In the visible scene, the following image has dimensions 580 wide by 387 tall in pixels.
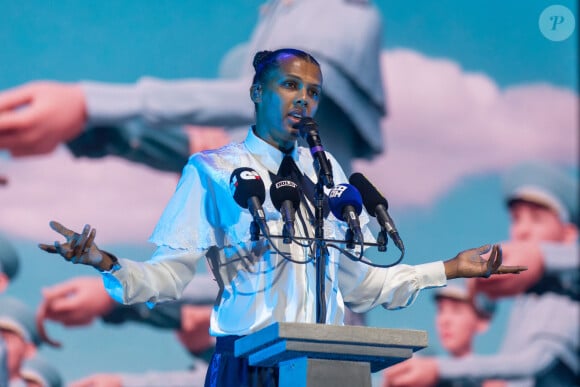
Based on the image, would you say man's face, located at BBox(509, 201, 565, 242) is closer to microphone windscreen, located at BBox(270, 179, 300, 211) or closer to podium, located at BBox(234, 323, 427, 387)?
microphone windscreen, located at BBox(270, 179, 300, 211)

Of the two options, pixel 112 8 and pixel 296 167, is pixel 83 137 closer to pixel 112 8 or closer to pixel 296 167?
pixel 112 8

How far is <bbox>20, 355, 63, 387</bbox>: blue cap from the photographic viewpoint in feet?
13.1

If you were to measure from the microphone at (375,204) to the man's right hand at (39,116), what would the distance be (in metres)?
2.61

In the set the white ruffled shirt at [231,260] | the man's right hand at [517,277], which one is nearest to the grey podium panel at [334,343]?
the white ruffled shirt at [231,260]

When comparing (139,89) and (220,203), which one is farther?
(139,89)

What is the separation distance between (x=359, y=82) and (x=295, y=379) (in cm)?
313

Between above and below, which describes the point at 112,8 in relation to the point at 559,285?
above

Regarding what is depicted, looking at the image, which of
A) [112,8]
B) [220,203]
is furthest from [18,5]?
[220,203]

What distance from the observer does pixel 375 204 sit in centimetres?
185

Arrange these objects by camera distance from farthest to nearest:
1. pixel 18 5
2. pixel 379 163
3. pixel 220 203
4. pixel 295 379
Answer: pixel 379 163 → pixel 18 5 → pixel 220 203 → pixel 295 379

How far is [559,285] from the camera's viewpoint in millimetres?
5180

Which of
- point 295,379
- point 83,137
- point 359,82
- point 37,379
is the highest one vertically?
point 359,82

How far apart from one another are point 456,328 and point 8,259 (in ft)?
7.58

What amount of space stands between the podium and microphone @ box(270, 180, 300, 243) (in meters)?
0.25
